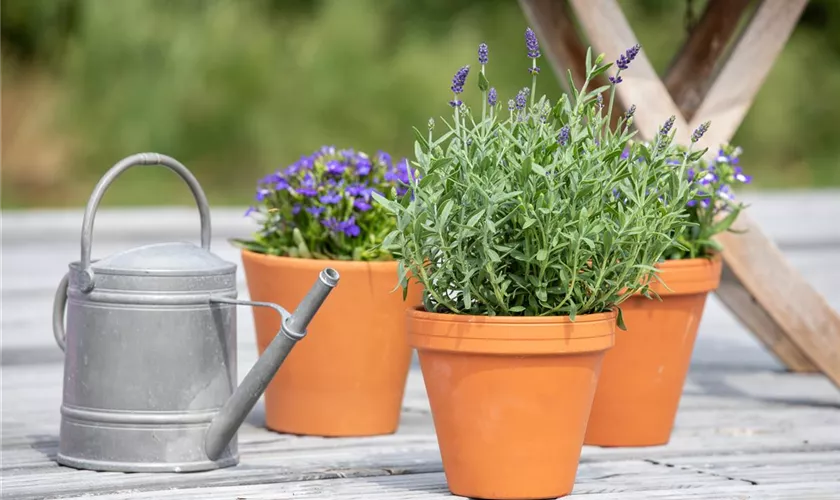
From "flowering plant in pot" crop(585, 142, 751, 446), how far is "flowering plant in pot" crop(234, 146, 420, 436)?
48cm

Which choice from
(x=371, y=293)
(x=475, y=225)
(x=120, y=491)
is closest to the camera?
(x=475, y=225)

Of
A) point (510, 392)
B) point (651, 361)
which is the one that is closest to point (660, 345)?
point (651, 361)

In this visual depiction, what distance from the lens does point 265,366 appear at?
2.34m

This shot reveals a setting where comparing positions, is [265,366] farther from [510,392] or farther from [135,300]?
[510,392]

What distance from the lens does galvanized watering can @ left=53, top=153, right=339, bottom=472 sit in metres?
2.36

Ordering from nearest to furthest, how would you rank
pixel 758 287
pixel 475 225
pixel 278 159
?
pixel 475 225 < pixel 758 287 < pixel 278 159

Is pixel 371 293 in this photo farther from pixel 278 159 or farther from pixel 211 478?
pixel 278 159

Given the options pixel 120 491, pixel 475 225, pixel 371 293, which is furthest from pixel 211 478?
pixel 475 225

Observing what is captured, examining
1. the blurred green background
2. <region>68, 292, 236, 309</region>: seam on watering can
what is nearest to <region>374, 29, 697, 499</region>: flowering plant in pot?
<region>68, 292, 236, 309</region>: seam on watering can

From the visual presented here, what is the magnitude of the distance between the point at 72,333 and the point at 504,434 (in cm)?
92

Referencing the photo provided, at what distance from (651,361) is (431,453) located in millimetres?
524

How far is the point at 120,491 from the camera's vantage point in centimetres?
223

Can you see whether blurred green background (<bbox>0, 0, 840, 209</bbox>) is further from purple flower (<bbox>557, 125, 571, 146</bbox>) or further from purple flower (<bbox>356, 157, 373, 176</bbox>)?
purple flower (<bbox>557, 125, 571, 146</bbox>)

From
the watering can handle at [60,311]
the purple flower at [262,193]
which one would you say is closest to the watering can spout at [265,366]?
the watering can handle at [60,311]
